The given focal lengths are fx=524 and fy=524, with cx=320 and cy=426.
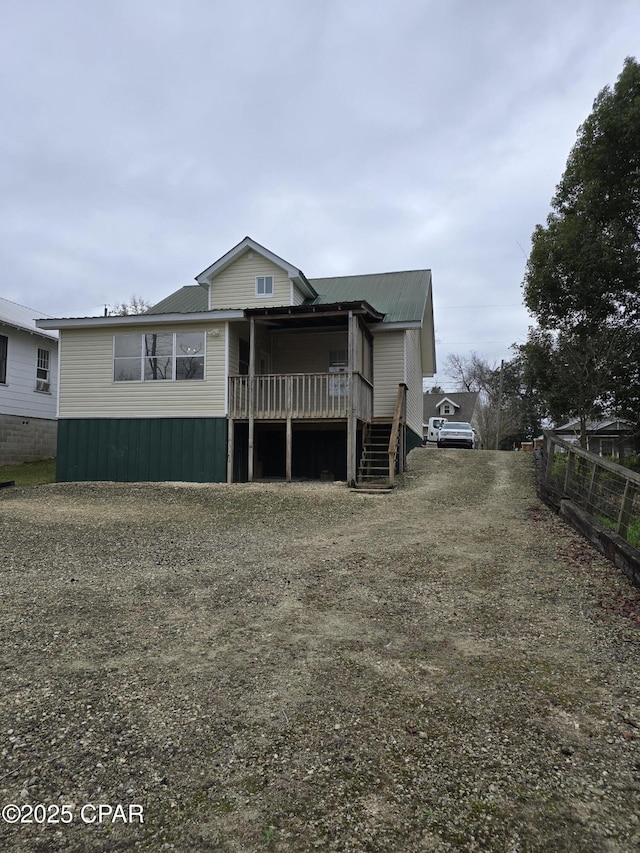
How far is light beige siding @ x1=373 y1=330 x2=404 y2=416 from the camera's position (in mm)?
15477

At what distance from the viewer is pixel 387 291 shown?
1736 cm

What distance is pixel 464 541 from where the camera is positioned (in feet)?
23.6

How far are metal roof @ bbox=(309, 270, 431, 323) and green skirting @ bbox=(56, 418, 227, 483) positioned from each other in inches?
243

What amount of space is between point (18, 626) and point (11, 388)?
1675 cm

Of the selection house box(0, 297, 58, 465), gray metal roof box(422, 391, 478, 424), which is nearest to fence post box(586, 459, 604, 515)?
house box(0, 297, 58, 465)

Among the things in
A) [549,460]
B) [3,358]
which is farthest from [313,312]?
[3,358]

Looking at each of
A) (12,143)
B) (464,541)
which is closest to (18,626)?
(464,541)

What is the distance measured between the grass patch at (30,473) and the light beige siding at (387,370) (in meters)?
9.71

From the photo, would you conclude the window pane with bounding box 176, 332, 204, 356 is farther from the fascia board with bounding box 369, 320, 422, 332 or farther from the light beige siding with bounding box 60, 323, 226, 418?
the fascia board with bounding box 369, 320, 422, 332

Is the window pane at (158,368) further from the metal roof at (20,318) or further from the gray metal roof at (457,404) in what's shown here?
the gray metal roof at (457,404)

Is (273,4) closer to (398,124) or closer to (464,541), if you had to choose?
(398,124)

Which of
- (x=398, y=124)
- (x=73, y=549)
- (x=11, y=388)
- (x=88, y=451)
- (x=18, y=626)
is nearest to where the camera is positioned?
(x=18, y=626)

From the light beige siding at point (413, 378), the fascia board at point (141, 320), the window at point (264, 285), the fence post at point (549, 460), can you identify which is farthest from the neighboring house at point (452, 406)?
the fence post at point (549, 460)

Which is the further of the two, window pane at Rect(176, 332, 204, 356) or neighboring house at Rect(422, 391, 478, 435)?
neighboring house at Rect(422, 391, 478, 435)
